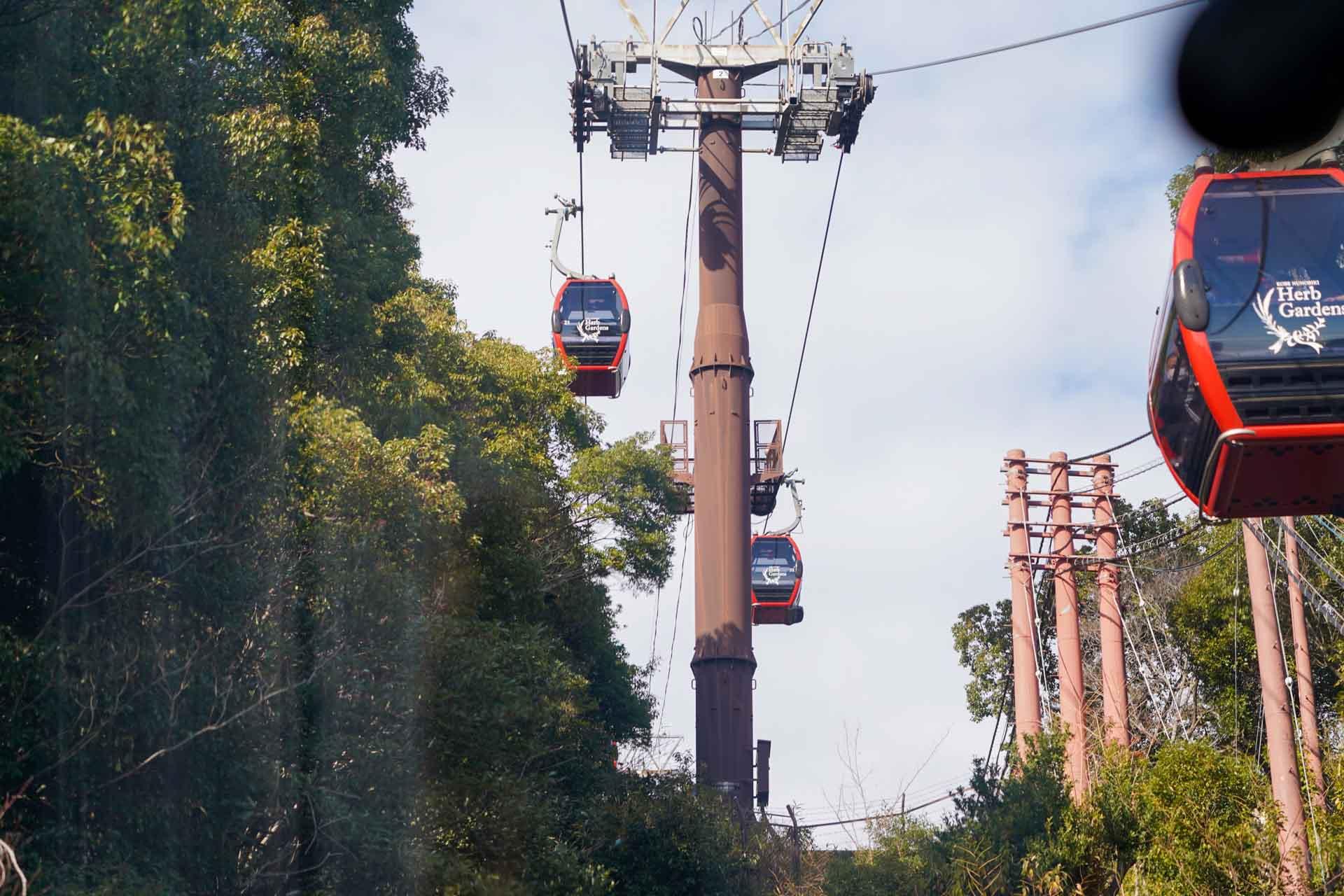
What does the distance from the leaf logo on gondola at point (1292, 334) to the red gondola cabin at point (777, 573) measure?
87.0ft

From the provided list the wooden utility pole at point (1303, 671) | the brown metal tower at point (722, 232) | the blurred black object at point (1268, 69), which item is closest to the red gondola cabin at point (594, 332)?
the brown metal tower at point (722, 232)

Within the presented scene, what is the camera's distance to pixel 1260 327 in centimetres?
1105

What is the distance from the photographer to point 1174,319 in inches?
444

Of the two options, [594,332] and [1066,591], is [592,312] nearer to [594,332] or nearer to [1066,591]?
[594,332]

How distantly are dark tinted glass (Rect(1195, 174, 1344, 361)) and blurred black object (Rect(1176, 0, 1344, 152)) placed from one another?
2.47m

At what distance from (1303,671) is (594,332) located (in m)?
17.4

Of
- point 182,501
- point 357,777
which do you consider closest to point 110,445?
point 182,501

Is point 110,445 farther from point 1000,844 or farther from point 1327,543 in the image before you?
point 1327,543

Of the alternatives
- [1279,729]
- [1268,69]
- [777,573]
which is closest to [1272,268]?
[1268,69]

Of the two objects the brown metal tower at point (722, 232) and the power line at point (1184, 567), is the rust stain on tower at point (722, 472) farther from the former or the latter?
the power line at point (1184, 567)

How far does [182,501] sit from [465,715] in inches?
200

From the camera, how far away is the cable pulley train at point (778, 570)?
123 feet

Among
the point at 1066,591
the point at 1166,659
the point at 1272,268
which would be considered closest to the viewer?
the point at 1272,268

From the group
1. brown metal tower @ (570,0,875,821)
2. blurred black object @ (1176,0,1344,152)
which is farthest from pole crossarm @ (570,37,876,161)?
blurred black object @ (1176,0,1344,152)
